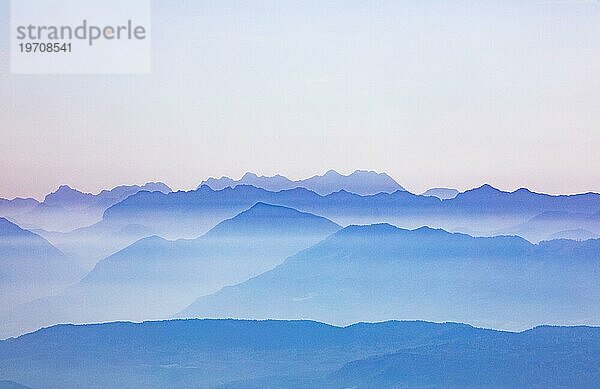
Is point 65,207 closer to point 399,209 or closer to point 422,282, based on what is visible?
point 399,209

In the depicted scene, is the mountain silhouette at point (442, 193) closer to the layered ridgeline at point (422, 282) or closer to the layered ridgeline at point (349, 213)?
the layered ridgeline at point (349, 213)

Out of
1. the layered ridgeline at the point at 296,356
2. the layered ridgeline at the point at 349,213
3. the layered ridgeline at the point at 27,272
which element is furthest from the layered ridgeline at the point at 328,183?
the layered ridgeline at the point at 27,272

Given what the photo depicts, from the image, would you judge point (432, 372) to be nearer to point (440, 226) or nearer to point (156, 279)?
point (440, 226)

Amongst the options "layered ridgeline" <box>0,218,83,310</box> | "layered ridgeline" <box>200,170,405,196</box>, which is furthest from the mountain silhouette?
"layered ridgeline" <box>0,218,83,310</box>

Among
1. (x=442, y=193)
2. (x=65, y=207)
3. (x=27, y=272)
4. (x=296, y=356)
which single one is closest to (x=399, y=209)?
(x=442, y=193)

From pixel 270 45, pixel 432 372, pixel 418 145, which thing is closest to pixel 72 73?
pixel 270 45
